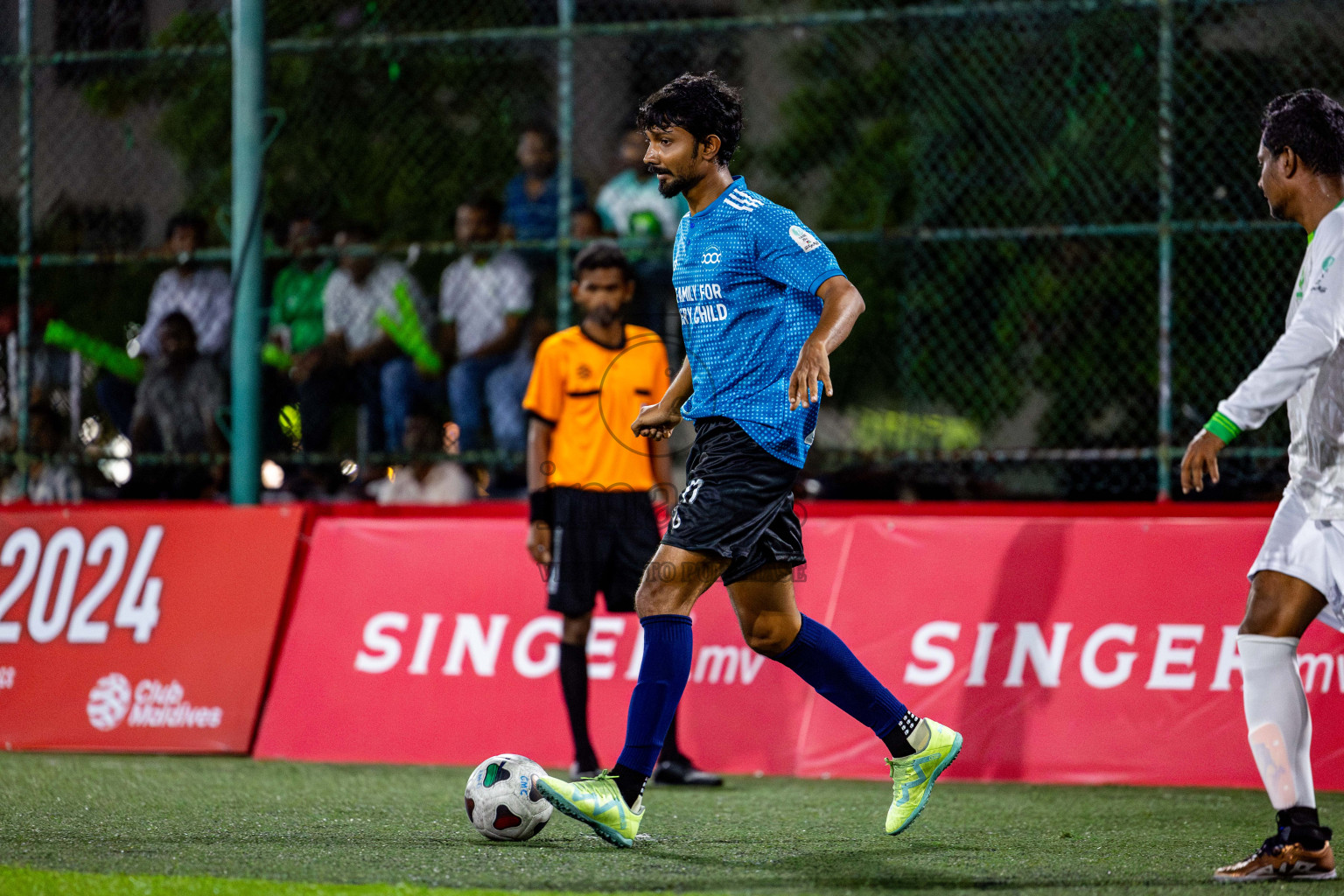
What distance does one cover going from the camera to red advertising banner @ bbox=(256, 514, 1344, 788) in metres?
6.64

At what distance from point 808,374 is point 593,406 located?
2474mm

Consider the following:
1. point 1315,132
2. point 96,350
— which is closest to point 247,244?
point 96,350

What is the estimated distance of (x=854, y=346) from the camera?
9.04 m

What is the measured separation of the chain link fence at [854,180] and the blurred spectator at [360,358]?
4.3 inches

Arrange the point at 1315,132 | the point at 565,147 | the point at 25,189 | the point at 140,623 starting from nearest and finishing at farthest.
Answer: the point at 1315,132
the point at 140,623
the point at 565,147
the point at 25,189

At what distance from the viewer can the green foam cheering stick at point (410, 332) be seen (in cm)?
887

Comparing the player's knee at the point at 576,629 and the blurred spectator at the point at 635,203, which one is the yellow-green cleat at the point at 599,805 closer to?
the player's knee at the point at 576,629

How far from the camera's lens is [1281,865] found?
4.14 meters

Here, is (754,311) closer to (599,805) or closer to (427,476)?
(599,805)

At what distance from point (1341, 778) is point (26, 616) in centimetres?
600

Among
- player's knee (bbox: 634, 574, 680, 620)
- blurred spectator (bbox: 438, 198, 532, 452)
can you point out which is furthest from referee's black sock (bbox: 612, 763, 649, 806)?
blurred spectator (bbox: 438, 198, 532, 452)

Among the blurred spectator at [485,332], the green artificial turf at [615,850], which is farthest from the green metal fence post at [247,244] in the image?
the green artificial turf at [615,850]

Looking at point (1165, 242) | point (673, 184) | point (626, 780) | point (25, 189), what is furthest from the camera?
point (25, 189)

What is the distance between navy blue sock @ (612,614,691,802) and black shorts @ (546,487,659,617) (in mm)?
1907
